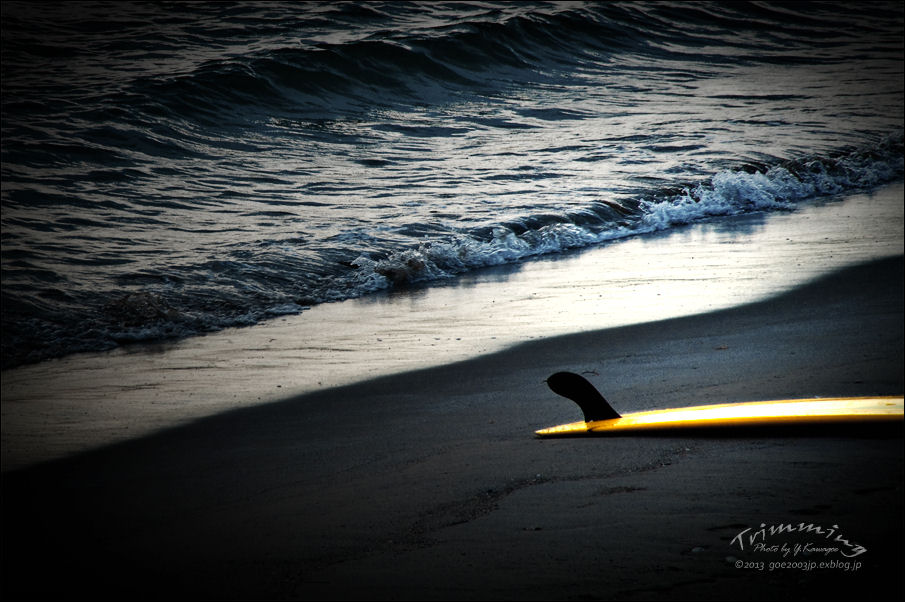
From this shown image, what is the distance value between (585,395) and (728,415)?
1.58 ft

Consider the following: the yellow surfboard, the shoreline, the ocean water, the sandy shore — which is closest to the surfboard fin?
the yellow surfboard

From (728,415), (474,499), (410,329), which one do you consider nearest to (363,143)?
(410,329)

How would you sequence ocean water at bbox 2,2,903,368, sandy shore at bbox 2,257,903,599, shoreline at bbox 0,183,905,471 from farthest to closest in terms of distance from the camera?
ocean water at bbox 2,2,903,368 < shoreline at bbox 0,183,905,471 < sandy shore at bbox 2,257,903,599

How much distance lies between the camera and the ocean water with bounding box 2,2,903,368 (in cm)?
647

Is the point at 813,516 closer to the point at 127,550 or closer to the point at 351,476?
the point at 351,476

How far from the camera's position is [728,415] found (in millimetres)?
2941

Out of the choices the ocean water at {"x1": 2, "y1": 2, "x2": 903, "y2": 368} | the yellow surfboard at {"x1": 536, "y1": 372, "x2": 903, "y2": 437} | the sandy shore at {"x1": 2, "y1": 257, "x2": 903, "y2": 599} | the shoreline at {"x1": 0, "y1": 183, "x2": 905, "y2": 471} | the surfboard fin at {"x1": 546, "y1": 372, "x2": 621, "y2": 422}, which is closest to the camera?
the sandy shore at {"x1": 2, "y1": 257, "x2": 903, "y2": 599}

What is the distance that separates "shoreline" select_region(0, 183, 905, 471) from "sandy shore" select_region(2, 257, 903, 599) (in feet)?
1.11

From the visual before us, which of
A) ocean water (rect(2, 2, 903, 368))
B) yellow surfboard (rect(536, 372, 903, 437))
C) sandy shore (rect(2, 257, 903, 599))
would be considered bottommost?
sandy shore (rect(2, 257, 903, 599))

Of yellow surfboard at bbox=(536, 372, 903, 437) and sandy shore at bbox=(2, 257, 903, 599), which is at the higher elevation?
yellow surfboard at bbox=(536, 372, 903, 437)

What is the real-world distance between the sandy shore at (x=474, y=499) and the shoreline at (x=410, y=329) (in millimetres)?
339

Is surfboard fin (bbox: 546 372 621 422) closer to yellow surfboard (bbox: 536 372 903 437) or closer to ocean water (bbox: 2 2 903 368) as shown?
yellow surfboard (bbox: 536 372 903 437)

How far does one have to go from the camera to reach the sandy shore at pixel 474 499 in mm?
2070

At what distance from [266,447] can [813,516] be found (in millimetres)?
1930
